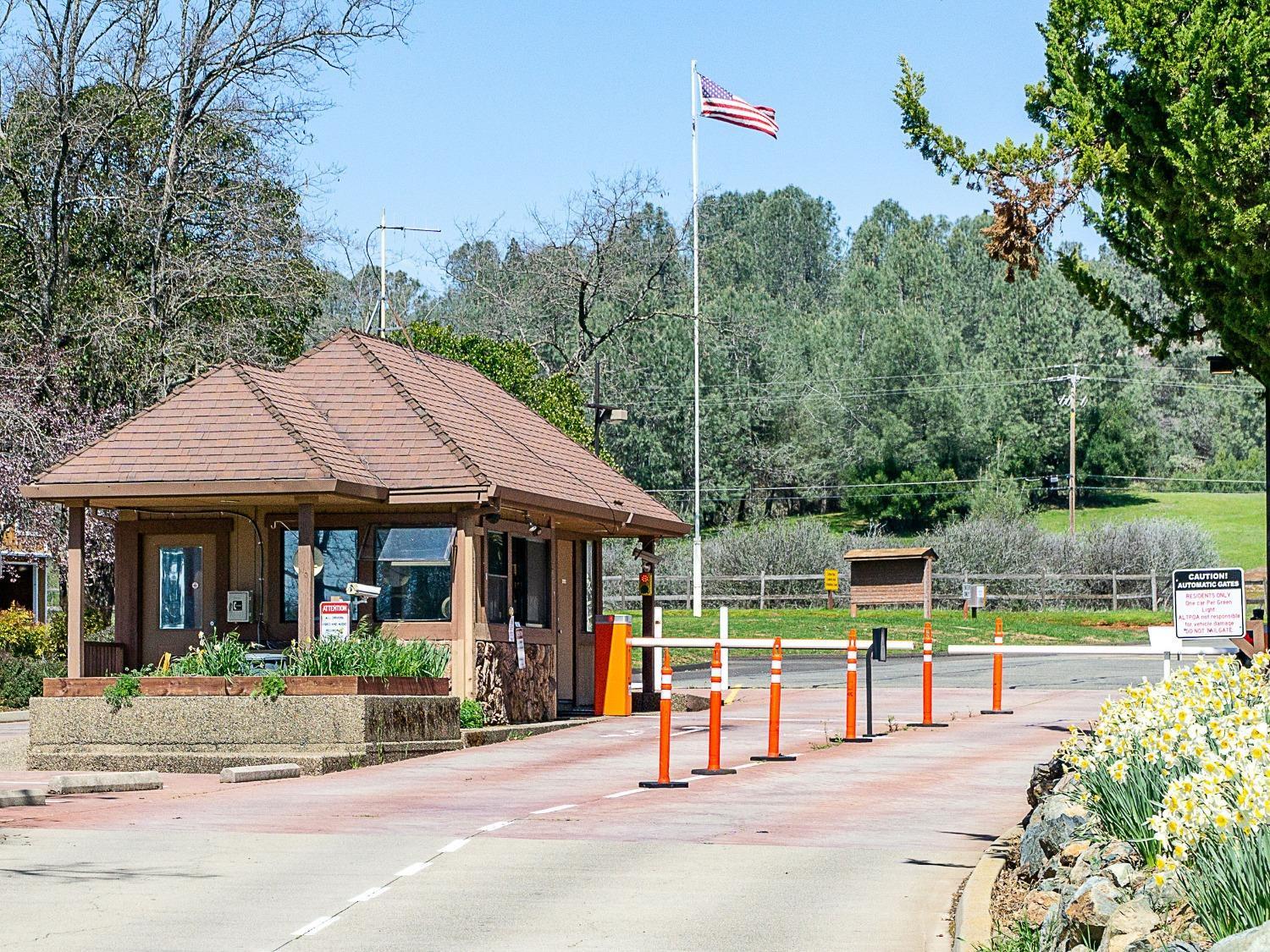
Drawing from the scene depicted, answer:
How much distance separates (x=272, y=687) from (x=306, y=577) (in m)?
1.79

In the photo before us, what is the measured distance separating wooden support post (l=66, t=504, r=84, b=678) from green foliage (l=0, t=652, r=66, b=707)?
8893 millimetres

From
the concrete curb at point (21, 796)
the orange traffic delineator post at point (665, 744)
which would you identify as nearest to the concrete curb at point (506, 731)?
the orange traffic delineator post at point (665, 744)

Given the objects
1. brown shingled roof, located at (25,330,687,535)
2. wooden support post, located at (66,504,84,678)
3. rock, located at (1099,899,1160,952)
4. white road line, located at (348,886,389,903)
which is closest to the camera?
rock, located at (1099,899,1160,952)

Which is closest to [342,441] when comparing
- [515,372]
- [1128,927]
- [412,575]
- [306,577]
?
[412,575]

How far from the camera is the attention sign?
20.1 metres

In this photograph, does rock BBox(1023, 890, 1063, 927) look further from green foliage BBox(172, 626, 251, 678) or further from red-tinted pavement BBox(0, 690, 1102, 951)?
green foliage BBox(172, 626, 251, 678)

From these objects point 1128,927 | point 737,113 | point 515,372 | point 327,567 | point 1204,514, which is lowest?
point 1128,927

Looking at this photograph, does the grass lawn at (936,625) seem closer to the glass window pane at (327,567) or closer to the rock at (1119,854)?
the glass window pane at (327,567)

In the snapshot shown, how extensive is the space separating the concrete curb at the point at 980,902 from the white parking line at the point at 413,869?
3438 millimetres

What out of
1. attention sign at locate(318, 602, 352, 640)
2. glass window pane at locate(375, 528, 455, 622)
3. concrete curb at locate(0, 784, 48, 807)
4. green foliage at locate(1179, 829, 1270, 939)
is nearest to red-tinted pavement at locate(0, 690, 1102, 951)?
concrete curb at locate(0, 784, 48, 807)

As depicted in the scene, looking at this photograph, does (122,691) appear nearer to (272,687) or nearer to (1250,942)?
(272,687)

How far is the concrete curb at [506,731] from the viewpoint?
68.7ft

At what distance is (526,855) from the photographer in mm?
11852

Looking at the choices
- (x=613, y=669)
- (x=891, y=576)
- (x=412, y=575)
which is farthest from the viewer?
(x=891, y=576)
